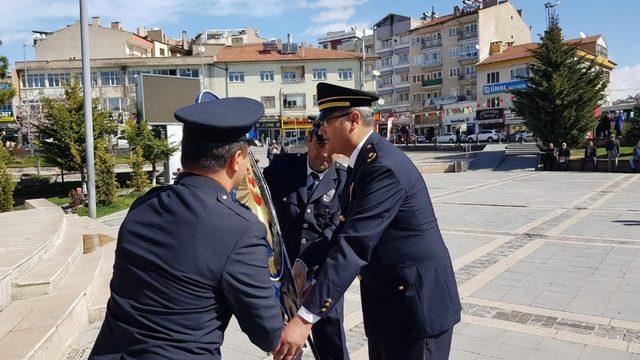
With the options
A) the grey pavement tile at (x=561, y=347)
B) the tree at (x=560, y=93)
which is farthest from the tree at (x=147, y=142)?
the grey pavement tile at (x=561, y=347)

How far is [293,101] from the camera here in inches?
2245

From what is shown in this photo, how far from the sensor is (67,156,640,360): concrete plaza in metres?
4.53

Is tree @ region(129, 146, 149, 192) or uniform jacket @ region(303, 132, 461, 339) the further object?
tree @ region(129, 146, 149, 192)

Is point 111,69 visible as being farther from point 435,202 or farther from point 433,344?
point 433,344

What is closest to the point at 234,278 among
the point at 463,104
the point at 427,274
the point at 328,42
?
the point at 427,274

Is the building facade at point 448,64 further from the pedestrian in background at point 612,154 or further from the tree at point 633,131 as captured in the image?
the pedestrian in background at point 612,154

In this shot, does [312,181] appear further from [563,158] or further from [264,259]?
[563,158]

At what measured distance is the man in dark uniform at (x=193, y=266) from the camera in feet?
5.55

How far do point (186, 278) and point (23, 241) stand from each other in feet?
18.3

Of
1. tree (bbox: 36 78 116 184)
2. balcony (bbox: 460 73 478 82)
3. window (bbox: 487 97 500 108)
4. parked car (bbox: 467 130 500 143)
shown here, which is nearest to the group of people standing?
tree (bbox: 36 78 116 184)

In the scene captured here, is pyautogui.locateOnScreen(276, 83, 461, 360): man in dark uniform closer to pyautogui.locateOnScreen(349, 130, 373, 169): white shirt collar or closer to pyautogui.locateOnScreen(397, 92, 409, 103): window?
pyautogui.locateOnScreen(349, 130, 373, 169): white shirt collar

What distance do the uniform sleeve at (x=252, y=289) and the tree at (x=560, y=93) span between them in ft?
93.5

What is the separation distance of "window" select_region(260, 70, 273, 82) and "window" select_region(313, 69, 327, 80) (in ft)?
16.0

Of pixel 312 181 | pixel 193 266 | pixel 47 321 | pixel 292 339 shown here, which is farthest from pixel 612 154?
pixel 193 266
